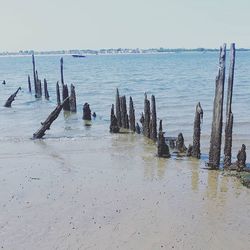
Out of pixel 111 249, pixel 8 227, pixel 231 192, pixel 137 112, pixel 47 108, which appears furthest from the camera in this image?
pixel 47 108

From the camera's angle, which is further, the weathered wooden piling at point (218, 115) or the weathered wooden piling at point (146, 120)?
the weathered wooden piling at point (146, 120)

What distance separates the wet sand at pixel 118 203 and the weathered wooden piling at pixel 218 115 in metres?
0.62

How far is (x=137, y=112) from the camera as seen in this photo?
32.4m

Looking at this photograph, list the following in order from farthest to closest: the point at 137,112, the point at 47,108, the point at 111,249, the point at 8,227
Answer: the point at 47,108 → the point at 137,112 → the point at 8,227 → the point at 111,249

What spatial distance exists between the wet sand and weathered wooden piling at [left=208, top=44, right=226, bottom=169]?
62 centimetres

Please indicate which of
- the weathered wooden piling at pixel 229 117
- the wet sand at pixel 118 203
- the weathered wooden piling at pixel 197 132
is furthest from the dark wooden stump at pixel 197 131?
the weathered wooden piling at pixel 229 117

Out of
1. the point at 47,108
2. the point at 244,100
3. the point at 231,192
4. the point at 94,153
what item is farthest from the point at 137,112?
the point at 231,192

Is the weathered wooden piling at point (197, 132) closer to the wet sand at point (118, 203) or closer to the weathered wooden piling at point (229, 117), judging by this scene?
the wet sand at point (118, 203)

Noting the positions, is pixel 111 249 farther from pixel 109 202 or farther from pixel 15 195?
pixel 15 195

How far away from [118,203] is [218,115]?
499 cm

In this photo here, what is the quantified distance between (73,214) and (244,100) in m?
28.9

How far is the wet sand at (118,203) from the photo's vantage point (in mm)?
10234

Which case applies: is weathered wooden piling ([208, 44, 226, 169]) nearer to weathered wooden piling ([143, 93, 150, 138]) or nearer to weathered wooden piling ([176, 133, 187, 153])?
weathered wooden piling ([176, 133, 187, 153])

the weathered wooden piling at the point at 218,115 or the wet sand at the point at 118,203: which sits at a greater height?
the weathered wooden piling at the point at 218,115
